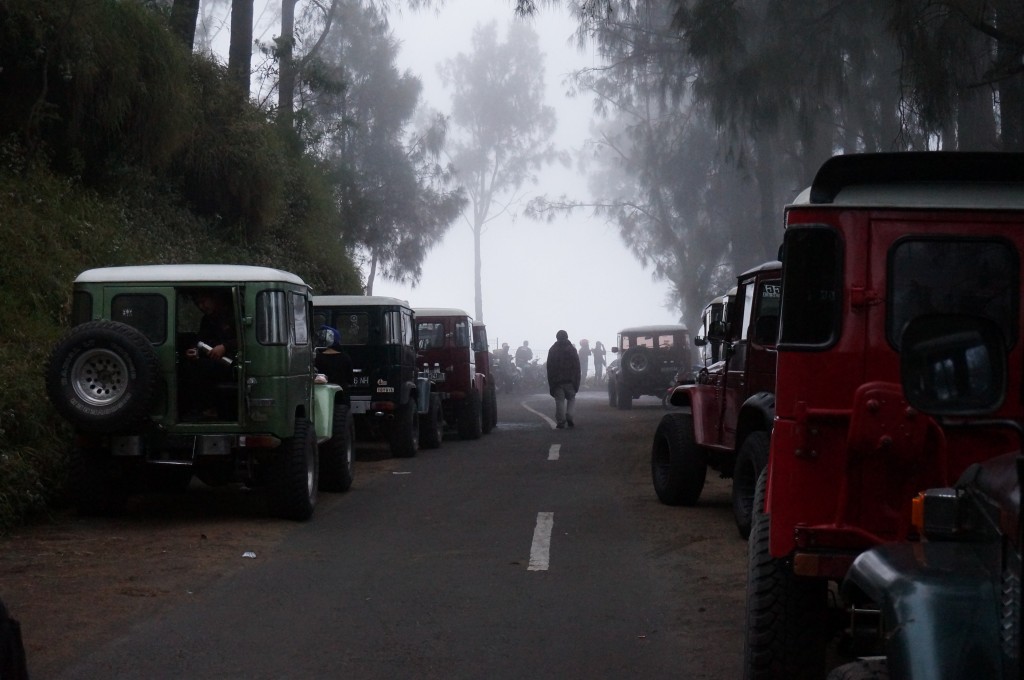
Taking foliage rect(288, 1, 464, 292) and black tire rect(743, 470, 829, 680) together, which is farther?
foliage rect(288, 1, 464, 292)

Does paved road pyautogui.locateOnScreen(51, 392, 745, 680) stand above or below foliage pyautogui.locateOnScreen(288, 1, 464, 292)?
below

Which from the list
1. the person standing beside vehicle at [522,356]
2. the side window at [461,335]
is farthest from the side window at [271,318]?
the person standing beside vehicle at [522,356]

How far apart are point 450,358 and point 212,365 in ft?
31.9

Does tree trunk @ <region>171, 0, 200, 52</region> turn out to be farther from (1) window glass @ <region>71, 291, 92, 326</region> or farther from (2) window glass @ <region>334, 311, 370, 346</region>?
(1) window glass @ <region>71, 291, 92, 326</region>

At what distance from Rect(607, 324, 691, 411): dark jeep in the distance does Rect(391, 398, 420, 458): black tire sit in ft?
45.7

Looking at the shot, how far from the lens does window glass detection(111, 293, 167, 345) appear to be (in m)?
10.6

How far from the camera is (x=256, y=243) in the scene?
23.0 meters

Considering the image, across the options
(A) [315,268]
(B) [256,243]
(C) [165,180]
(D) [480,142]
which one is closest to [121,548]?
(C) [165,180]

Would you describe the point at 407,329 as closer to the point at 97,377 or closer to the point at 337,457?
the point at 337,457

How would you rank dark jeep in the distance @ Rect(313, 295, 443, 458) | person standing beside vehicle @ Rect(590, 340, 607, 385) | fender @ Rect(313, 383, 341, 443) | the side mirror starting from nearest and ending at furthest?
the side mirror, fender @ Rect(313, 383, 341, 443), dark jeep in the distance @ Rect(313, 295, 443, 458), person standing beside vehicle @ Rect(590, 340, 607, 385)

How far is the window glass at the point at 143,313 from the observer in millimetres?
10594

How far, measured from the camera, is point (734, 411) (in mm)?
10492

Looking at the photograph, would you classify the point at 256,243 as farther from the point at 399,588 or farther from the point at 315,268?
the point at 399,588

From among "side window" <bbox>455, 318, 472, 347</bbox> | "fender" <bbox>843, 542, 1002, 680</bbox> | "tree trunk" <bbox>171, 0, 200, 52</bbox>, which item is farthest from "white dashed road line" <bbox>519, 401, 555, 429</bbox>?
"fender" <bbox>843, 542, 1002, 680</bbox>
